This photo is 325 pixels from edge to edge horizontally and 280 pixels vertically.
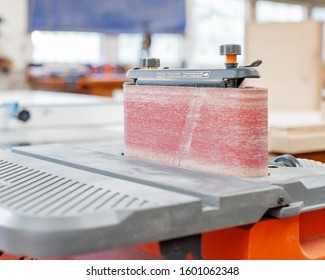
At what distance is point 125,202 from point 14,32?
15.1 feet

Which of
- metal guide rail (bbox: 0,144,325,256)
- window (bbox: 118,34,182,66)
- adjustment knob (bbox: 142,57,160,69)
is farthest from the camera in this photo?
window (bbox: 118,34,182,66)

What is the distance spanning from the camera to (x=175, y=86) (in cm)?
92

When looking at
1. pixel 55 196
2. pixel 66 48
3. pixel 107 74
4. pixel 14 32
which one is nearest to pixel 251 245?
pixel 55 196

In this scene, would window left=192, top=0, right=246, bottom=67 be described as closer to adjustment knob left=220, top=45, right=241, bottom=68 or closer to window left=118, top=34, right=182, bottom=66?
window left=118, top=34, right=182, bottom=66

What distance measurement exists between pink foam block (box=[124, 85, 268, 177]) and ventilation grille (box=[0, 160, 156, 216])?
7.2 inches

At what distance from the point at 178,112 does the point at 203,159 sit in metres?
0.09

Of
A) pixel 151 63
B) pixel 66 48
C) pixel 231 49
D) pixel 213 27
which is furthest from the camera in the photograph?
pixel 213 27

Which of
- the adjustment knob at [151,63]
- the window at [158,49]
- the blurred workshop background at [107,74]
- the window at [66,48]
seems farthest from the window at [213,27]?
the adjustment knob at [151,63]

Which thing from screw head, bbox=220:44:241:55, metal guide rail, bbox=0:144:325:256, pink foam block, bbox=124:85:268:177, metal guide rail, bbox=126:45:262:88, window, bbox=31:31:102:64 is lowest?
metal guide rail, bbox=0:144:325:256

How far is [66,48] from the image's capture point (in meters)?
6.38

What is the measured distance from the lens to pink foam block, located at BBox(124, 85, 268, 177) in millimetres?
815

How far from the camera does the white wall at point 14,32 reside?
192 inches

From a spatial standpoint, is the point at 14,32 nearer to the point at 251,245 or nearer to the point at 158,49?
the point at 158,49

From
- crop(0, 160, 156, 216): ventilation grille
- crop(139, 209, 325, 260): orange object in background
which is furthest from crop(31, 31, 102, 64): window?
crop(139, 209, 325, 260): orange object in background
